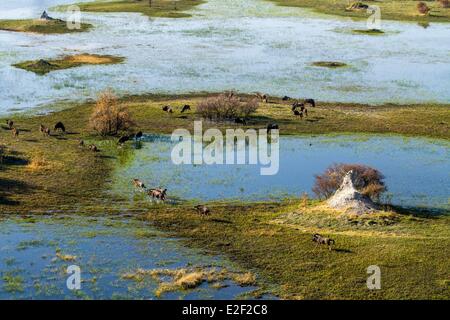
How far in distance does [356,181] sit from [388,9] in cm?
10575

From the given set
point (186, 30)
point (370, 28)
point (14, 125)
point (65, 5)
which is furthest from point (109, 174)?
point (65, 5)

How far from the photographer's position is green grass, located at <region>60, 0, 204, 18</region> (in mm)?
135000

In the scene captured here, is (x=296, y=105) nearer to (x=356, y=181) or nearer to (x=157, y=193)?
(x=356, y=181)

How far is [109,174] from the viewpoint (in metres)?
47.2

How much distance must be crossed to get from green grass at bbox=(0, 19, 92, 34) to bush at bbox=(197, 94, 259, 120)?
190ft

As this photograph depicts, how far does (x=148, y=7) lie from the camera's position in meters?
140

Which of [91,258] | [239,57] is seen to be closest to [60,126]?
[91,258]

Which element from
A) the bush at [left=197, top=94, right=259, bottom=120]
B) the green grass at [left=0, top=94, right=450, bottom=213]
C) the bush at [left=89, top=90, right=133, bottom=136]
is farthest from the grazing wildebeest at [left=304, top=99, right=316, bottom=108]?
the bush at [left=89, top=90, right=133, bottom=136]

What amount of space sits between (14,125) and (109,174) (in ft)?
53.5

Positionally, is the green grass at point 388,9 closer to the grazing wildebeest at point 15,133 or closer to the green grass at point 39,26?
the green grass at point 39,26

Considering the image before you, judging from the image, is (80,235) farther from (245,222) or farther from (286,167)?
(286,167)

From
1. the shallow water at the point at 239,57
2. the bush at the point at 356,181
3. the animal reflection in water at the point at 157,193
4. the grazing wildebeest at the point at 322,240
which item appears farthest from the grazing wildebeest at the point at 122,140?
the grazing wildebeest at the point at 322,240

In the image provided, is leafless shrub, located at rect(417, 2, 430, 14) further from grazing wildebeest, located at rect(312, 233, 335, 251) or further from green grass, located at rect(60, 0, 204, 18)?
grazing wildebeest, located at rect(312, 233, 335, 251)

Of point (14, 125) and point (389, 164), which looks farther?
point (14, 125)
